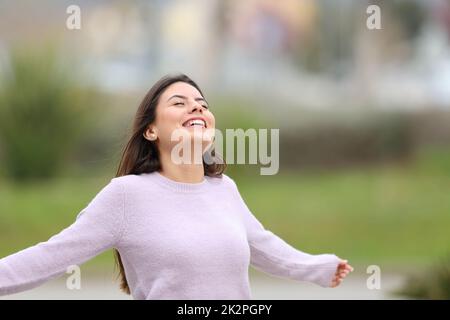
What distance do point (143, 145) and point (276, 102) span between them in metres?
6.56

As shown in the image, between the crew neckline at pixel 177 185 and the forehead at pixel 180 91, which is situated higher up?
the forehead at pixel 180 91

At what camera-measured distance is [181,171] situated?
2172mm

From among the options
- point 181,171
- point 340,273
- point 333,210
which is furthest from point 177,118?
point 333,210

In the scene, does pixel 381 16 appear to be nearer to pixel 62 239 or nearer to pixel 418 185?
pixel 418 185

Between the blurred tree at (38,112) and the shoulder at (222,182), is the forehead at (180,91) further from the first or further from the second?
the blurred tree at (38,112)

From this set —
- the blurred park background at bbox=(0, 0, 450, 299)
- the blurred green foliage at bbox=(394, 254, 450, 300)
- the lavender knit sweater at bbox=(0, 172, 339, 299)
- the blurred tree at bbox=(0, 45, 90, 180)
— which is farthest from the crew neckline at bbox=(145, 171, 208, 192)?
the blurred tree at bbox=(0, 45, 90, 180)

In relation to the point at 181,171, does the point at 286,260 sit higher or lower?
lower

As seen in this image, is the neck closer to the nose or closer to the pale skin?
the pale skin

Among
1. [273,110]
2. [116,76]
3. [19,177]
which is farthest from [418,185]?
[19,177]

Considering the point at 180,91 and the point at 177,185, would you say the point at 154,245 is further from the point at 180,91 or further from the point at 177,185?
the point at 180,91

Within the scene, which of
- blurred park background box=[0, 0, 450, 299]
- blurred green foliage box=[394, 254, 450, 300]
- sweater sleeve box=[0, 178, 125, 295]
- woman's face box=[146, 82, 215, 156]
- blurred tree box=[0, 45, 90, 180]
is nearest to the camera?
sweater sleeve box=[0, 178, 125, 295]

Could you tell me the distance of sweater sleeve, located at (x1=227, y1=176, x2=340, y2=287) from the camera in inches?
91.4

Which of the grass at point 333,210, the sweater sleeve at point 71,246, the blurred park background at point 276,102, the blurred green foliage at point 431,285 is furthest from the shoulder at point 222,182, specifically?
the blurred park background at point 276,102

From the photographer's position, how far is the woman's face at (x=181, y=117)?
2143 millimetres
